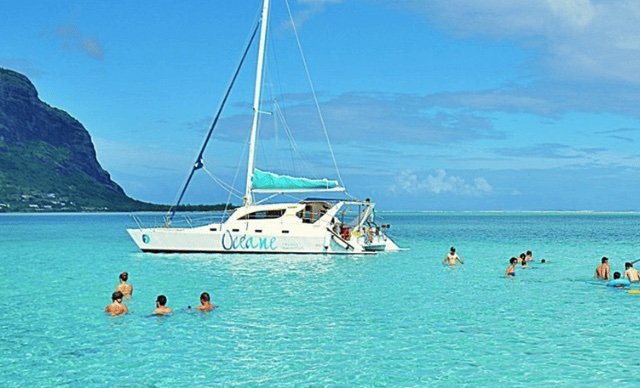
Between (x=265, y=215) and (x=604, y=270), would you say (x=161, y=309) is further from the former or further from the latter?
(x=265, y=215)

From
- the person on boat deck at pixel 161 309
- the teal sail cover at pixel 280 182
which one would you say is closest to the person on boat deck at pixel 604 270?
the teal sail cover at pixel 280 182

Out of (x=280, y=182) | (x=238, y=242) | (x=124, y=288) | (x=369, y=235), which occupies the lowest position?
(x=124, y=288)

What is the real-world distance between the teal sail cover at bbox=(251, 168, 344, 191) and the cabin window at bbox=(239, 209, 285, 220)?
1.81 meters

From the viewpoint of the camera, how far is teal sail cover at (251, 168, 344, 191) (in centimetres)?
4009

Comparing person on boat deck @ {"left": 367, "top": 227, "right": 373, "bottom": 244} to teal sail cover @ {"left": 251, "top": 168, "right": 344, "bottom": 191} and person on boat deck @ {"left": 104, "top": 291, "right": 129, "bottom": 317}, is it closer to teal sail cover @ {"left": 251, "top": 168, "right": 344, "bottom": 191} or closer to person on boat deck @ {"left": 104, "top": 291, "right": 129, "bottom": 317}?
teal sail cover @ {"left": 251, "top": 168, "right": 344, "bottom": 191}

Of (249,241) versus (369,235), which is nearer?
(249,241)

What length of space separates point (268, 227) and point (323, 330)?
21338mm

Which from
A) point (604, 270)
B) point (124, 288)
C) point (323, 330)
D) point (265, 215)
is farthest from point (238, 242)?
point (323, 330)

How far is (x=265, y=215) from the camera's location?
1534 inches

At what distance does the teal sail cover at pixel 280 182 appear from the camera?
4009 cm

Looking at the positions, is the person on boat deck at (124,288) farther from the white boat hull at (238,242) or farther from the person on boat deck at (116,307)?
the white boat hull at (238,242)

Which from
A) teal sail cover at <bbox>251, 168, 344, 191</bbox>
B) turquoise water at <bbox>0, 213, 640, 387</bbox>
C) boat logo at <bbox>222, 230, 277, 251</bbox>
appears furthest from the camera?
teal sail cover at <bbox>251, 168, 344, 191</bbox>

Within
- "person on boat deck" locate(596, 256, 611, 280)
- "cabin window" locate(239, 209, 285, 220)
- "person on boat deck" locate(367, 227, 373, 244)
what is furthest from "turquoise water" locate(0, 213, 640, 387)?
"person on boat deck" locate(367, 227, 373, 244)

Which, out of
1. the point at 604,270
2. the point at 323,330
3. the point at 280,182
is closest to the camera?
the point at 323,330
